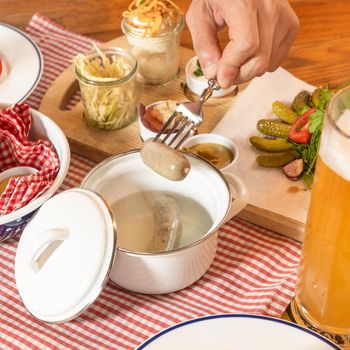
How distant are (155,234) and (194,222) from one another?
0.07 metres

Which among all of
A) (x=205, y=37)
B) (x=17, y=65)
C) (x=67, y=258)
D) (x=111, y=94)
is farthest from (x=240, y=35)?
(x=17, y=65)

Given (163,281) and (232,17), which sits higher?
(232,17)

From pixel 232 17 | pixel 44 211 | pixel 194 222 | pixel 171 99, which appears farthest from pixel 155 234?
pixel 171 99

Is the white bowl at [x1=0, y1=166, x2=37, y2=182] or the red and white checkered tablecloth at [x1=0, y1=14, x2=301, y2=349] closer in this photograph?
the red and white checkered tablecloth at [x1=0, y1=14, x2=301, y2=349]

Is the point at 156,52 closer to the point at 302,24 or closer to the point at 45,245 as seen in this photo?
the point at 302,24

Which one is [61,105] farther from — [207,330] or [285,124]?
[207,330]

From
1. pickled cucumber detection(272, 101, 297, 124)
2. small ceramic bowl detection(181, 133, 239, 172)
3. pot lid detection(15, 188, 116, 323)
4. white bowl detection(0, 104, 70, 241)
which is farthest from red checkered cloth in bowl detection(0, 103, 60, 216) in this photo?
pickled cucumber detection(272, 101, 297, 124)

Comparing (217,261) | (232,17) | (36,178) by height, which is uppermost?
(232,17)

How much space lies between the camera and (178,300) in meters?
1.07

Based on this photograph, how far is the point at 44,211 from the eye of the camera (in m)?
1.02

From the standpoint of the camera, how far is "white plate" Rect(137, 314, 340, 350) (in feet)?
2.97

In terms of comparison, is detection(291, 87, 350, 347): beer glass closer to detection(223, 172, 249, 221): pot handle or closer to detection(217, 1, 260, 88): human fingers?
detection(223, 172, 249, 221): pot handle

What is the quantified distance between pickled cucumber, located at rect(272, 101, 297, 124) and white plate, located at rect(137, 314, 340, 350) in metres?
0.52

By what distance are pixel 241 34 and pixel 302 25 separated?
594 mm
